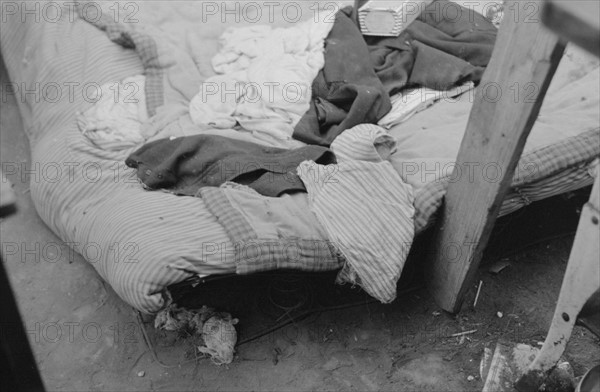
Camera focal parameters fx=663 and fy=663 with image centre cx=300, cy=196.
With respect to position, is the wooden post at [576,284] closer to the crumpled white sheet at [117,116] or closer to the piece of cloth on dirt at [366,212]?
the piece of cloth on dirt at [366,212]

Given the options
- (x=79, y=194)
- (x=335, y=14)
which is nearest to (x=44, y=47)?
(x=79, y=194)

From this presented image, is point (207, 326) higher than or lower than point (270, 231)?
lower

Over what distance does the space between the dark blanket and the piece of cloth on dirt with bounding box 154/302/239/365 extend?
27.7 inches

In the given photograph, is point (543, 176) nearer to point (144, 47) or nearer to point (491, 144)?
point (491, 144)

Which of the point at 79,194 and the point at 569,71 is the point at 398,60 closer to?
the point at 569,71

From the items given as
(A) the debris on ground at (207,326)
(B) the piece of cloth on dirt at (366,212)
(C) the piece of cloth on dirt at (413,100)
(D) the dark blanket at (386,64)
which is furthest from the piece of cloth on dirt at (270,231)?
(C) the piece of cloth on dirt at (413,100)

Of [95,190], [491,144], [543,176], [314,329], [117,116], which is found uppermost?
[491,144]

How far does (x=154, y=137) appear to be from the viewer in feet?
8.04

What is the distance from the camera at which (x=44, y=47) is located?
9.46 ft

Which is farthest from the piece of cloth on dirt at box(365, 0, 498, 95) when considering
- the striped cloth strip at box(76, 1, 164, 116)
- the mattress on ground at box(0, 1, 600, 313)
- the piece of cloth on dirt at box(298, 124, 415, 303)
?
the striped cloth strip at box(76, 1, 164, 116)

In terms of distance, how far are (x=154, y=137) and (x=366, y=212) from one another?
919 mm

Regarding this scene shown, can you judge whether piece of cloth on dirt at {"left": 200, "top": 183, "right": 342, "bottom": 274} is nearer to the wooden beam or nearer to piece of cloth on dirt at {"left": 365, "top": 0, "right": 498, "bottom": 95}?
the wooden beam

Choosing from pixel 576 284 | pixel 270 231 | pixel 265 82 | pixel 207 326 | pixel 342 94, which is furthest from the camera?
pixel 265 82

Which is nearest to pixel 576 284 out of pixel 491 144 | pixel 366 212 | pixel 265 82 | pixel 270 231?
pixel 491 144
